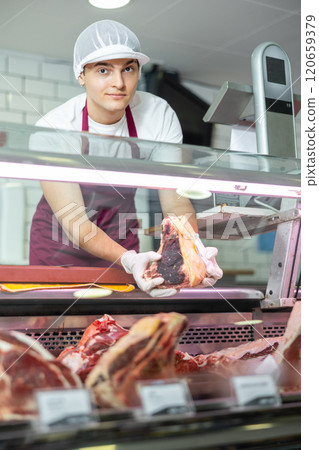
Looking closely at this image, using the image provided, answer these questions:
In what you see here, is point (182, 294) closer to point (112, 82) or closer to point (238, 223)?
point (238, 223)

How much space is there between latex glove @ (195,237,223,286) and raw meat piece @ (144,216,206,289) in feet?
0.07

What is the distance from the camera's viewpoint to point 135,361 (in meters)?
1.00

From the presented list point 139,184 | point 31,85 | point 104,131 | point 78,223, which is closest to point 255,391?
point 139,184

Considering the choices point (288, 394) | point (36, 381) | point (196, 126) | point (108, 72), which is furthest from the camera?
point (196, 126)

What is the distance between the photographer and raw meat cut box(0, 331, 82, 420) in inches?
33.1

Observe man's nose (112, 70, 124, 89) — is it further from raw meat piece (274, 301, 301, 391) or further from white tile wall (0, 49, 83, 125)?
white tile wall (0, 49, 83, 125)

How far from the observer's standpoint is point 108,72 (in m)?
2.00

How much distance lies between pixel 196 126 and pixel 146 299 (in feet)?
12.5

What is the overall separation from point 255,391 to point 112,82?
131 cm

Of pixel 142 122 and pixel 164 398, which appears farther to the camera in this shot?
pixel 142 122
